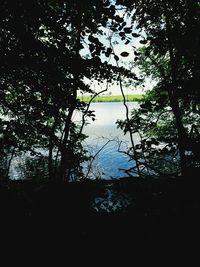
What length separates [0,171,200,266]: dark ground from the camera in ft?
11.6

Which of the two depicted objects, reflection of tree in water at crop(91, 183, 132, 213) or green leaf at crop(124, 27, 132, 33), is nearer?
green leaf at crop(124, 27, 132, 33)

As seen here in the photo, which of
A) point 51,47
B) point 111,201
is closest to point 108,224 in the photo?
point 111,201

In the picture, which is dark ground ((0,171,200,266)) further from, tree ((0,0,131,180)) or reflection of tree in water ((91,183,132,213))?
tree ((0,0,131,180))

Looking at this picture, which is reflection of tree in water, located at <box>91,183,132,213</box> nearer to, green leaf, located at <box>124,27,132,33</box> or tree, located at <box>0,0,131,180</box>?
tree, located at <box>0,0,131,180</box>

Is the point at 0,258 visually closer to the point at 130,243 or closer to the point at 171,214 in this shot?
the point at 130,243

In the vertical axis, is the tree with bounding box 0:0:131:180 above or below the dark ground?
above

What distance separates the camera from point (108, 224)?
4.00m

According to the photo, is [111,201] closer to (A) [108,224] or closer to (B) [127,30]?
(A) [108,224]

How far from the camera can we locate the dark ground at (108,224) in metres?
3.52

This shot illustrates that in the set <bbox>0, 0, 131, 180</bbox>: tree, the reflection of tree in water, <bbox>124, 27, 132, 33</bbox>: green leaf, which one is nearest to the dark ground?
the reflection of tree in water

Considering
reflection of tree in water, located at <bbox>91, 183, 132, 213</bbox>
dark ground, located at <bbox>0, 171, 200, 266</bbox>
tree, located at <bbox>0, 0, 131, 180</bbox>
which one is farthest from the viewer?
reflection of tree in water, located at <bbox>91, 183, 132, 213</bbox>

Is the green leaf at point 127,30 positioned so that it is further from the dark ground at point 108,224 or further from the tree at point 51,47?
the dark ground at point 108,224

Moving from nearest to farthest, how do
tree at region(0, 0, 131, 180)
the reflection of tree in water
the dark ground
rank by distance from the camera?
tree at region(0, 0, 131, 180) → the dark ground → the reflection of tree in water

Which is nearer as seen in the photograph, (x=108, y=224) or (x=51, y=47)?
(x=51, y=47)
